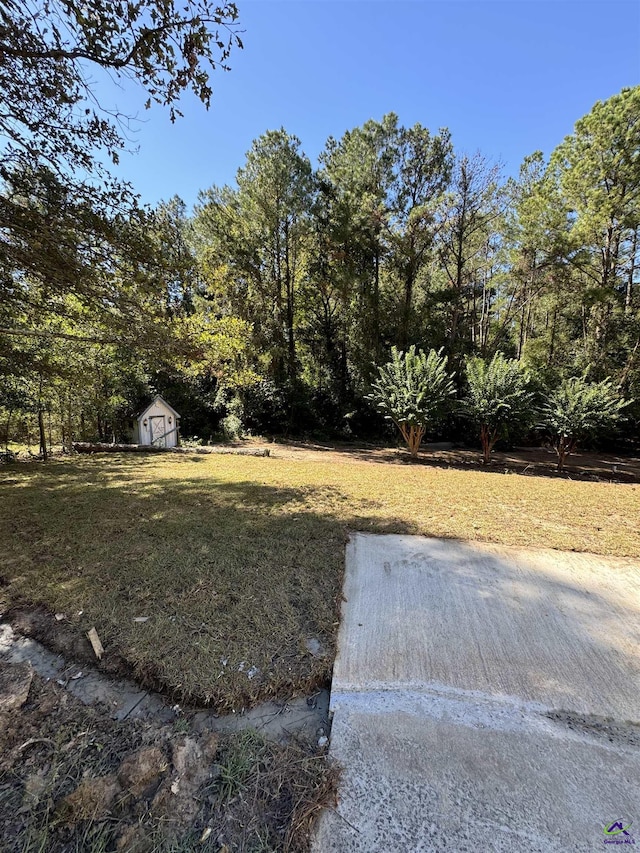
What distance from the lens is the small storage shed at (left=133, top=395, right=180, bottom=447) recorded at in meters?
11.1

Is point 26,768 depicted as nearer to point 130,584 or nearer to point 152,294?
point 130,584

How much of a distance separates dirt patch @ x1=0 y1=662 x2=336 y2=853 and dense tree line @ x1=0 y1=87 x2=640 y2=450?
25.3 feet

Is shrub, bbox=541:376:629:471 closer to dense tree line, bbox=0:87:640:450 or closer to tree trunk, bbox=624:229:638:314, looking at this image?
dense tree line, bbox=0:87:640:450

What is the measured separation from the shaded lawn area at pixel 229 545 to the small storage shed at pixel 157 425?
497 cm

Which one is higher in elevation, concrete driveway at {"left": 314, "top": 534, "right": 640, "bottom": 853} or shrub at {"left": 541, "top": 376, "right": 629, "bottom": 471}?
shrub at {"left": 541, "top": 376, "right": 629, "bottom": 471}

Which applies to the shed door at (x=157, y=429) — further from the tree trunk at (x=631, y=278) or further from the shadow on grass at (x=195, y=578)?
the tree trunk at (x=631, y=278)

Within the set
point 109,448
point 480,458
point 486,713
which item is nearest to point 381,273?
point 480,458

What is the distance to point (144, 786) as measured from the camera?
3.98 feet

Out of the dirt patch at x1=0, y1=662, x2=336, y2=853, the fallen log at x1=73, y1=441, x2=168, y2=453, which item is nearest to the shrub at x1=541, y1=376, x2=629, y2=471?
the dirt patch at x1=0, y1=662, x2=336, y2=853

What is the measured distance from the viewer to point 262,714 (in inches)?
60.7

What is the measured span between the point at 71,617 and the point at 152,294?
3276mm

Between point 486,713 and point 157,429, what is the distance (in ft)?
37.2

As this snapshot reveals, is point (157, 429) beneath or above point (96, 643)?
above

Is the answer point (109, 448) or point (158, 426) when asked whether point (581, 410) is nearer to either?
point (158, 426)
